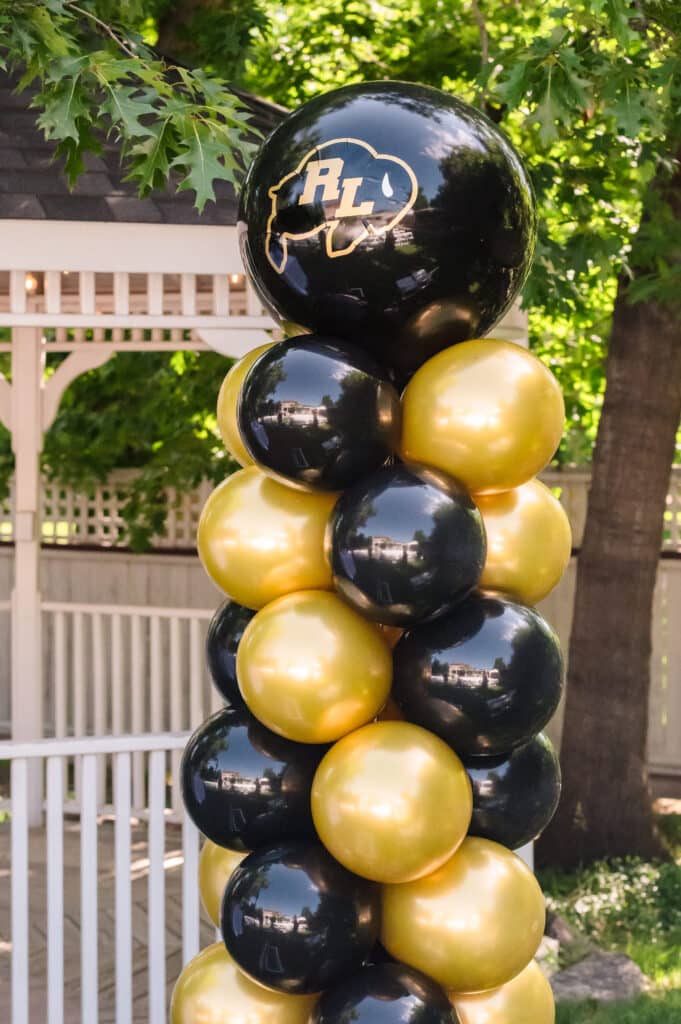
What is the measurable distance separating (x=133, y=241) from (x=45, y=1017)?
2.95m

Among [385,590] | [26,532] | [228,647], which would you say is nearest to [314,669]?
[385,590]

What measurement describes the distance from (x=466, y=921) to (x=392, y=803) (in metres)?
0.31

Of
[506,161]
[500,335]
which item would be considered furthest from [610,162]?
[506,161]

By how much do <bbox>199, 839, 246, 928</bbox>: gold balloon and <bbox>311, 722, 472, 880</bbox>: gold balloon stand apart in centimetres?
48

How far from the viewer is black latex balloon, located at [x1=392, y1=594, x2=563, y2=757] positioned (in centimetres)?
251

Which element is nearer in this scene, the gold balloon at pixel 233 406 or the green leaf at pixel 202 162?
the gold balloon at pixel 233 406

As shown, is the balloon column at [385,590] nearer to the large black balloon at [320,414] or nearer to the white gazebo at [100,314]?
the large black balloon at [320,414]

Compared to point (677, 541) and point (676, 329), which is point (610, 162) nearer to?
point (676, 329)

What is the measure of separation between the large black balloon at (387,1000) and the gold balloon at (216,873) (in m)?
0.45

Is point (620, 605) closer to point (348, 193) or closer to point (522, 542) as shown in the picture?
point (522, 542)

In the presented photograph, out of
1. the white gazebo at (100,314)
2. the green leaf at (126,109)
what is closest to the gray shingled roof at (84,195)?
the white gazebo at (100,314)

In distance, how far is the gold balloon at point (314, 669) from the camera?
251cm

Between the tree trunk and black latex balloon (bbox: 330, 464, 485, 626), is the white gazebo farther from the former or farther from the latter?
the tree trunk

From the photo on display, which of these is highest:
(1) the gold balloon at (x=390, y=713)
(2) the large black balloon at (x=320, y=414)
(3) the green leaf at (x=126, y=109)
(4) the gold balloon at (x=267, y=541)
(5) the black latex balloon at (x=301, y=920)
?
(3) the green leaf at (x=126, y=109)
